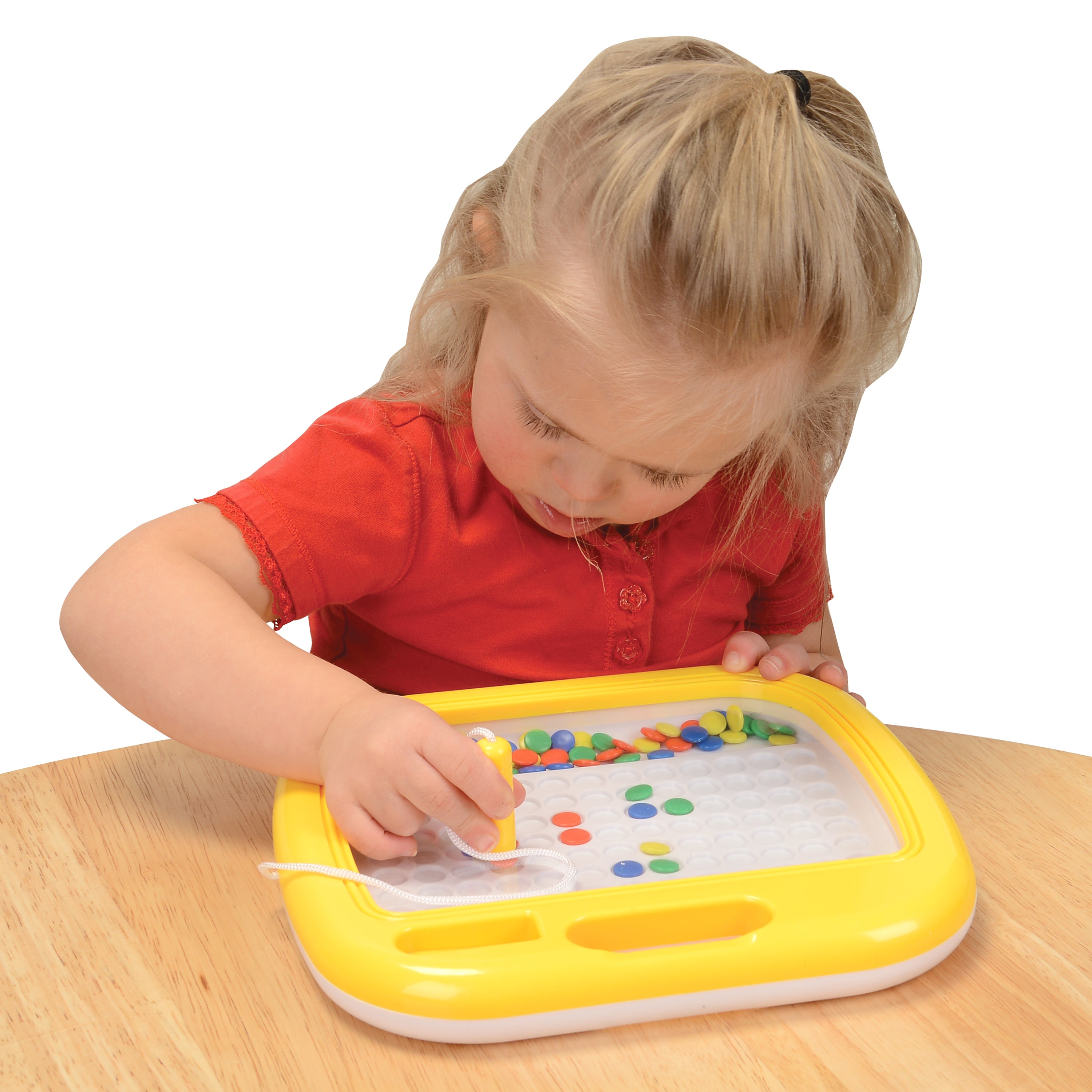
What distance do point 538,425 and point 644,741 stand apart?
235 millimetres

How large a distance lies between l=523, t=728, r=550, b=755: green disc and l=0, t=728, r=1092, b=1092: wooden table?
0.59 feet

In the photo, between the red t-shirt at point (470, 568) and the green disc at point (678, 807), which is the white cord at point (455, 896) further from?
the red t-shirt at point (470, 568)

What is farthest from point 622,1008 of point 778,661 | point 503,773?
point 778,661

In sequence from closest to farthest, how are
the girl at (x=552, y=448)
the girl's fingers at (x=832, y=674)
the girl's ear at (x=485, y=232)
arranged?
the girl at (x=552, y=448) < the girl's ear at (x=485, y=232) < the girl's fingers at (x=832, y=674)

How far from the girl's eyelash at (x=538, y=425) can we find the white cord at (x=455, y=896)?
0.19 metres

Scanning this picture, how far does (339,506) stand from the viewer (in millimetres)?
902

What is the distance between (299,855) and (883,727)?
392 millimetres

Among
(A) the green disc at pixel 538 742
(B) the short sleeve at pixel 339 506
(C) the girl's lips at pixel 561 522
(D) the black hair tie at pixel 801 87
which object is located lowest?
(A) the green disc at pixel 538 742

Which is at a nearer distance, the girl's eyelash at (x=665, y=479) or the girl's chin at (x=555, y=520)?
the girl's eyelash at (x=665, y=479)

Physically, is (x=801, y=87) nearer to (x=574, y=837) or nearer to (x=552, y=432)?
(x=552, y=432)

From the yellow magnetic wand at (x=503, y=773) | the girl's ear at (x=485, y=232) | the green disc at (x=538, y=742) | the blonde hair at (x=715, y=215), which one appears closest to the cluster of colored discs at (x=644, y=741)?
the green disc at (x=538, y=742)

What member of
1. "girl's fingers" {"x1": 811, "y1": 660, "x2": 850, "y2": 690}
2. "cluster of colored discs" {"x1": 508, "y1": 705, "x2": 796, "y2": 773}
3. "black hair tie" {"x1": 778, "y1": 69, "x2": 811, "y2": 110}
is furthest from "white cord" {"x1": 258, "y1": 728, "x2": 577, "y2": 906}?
"black hair tie" {"x1": 778, "y1": 69, "x2": 811, "y2": 110}

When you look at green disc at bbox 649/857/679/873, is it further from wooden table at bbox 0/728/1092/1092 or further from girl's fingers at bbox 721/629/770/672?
girl's fingers at bbox 721/629/770/672

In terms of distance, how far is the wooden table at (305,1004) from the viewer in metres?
0.64
